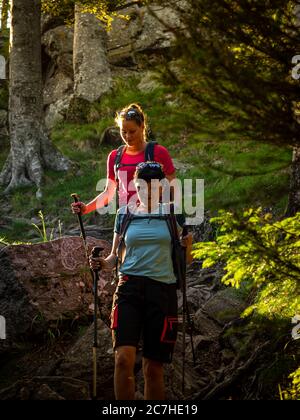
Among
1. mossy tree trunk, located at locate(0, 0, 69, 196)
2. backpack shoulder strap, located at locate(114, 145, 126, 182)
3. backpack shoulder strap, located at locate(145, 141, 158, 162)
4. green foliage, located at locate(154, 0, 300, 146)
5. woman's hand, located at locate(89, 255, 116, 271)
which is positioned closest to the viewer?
green foliage, located at locate(154, 0, 300, 146)

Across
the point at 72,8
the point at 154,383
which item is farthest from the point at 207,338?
the point at 72,8

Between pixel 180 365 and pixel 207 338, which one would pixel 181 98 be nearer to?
pixel 180 365

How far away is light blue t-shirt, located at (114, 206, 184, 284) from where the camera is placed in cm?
512

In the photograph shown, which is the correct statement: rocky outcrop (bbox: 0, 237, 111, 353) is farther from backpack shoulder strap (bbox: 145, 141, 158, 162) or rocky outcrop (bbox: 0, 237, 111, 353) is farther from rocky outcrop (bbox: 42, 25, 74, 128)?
rocky outcrop (bbox: 42, 25, 74, 128)

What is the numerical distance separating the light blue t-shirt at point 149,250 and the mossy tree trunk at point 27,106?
10513 mm

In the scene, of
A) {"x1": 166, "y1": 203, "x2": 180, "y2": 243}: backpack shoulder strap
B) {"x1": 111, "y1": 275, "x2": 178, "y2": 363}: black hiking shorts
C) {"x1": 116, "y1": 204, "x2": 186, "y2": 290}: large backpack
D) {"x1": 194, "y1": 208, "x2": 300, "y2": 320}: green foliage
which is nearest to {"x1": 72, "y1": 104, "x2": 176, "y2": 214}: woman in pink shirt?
{"x1": 116, "y1": 204, "x2": 186, "y2": 290}: large backpack

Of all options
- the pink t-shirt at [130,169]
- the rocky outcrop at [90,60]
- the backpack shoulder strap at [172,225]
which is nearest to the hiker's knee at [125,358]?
the backpack shoulder strap at [172,225]

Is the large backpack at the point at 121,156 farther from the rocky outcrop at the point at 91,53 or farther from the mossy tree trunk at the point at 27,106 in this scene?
the rocky outcrop at the point at 91,53

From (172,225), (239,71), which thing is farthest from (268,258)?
(172,225)

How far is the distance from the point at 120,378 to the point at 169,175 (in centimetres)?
188

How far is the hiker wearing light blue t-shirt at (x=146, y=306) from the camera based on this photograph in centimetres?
500

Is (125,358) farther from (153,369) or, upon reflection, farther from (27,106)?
(27,106)

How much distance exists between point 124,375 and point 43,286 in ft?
10.3

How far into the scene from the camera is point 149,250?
5.15 metres
